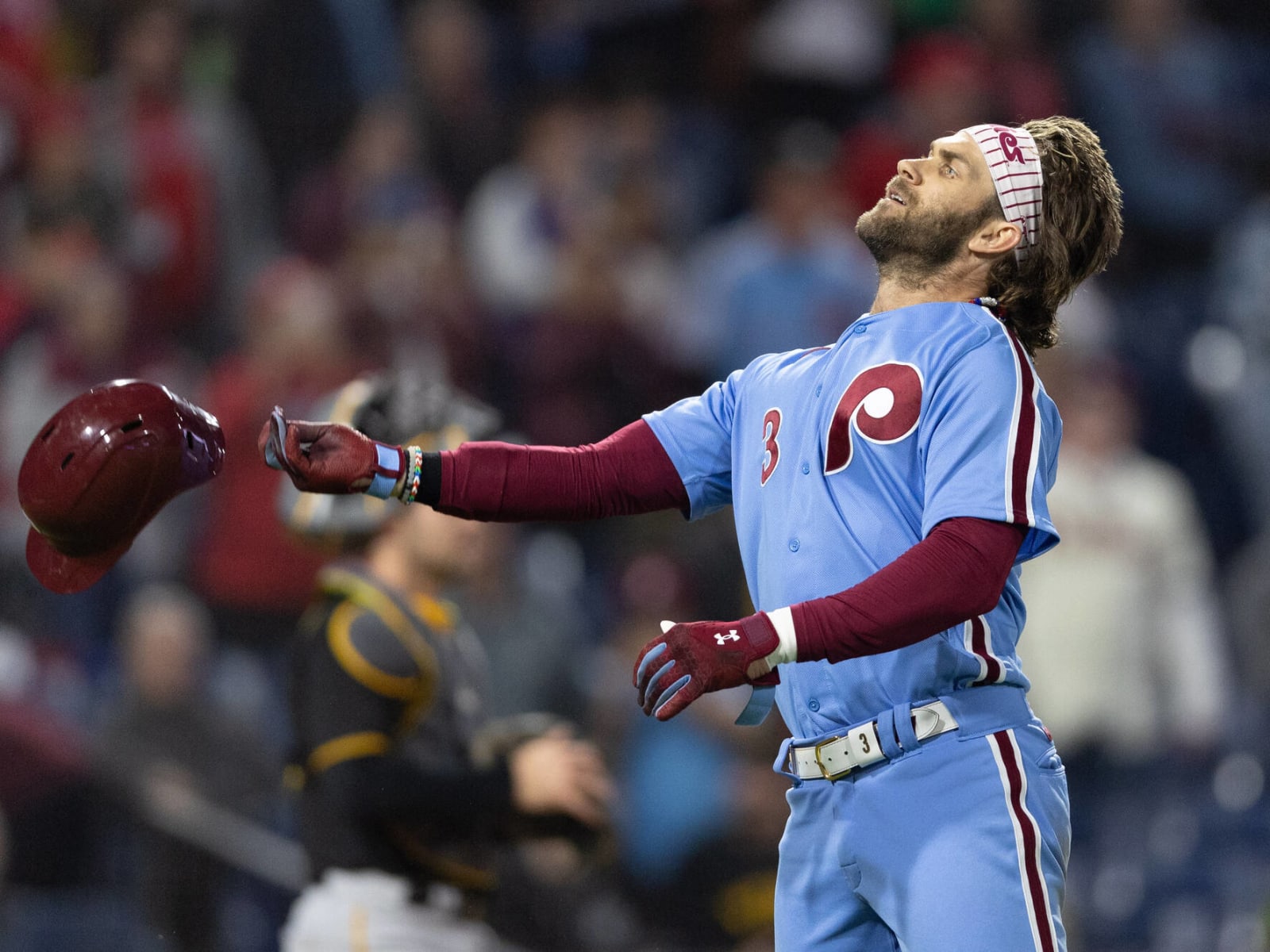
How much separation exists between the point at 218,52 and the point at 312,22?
0.55 metres

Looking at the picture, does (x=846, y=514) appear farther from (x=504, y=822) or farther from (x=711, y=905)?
(x=711, y=905)

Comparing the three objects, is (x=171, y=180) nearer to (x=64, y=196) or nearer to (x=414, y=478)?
(x=64, y=196)

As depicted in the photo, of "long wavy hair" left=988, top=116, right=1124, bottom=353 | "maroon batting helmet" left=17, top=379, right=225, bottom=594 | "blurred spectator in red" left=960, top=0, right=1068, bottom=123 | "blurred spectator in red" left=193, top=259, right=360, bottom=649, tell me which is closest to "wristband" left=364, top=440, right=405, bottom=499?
"maroon batting helmet" left=17, top=379, right=225, bottom=594

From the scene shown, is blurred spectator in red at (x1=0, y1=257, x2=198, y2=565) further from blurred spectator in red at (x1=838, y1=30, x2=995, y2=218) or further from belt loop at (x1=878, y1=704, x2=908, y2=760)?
belt loop at (x1=878, y1=704, x2=908, y2=760)

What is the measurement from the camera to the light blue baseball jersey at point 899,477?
2.89 m

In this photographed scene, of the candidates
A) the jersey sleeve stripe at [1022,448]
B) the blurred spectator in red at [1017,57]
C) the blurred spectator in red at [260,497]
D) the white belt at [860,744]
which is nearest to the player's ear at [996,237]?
the jersey sleeve stripe at [1022,448]

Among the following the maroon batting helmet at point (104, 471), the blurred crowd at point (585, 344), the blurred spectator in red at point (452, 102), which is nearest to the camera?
the maroon batting helmet at point (104, 471)

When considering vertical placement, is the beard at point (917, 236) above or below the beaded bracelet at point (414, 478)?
above

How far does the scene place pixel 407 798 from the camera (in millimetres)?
4129

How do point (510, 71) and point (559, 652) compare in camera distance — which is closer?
point (559, 652)

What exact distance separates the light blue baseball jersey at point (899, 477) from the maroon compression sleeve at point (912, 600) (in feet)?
0.20

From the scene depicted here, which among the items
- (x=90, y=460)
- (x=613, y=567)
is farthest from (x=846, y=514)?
(x=613, y=567)

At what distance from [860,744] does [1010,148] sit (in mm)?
1176

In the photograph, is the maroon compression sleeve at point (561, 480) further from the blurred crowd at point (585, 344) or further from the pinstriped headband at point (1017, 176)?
the blurred crowd at point (585, 344)
